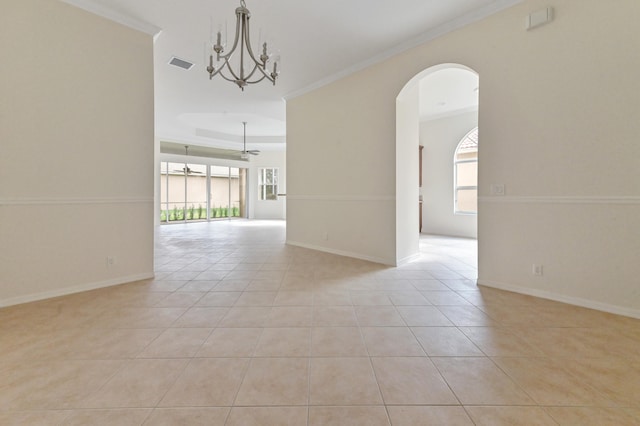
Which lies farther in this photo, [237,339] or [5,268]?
[5,268]

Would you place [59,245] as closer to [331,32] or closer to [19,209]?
[19,209]

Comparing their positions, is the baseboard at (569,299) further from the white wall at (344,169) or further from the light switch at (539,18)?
the light switch at (539,18)

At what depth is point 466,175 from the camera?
22.9ft

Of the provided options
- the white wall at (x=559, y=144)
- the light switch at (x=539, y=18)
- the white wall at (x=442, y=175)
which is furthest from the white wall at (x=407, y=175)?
the white wall at (x=442, y=175)

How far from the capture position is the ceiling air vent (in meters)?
4.34

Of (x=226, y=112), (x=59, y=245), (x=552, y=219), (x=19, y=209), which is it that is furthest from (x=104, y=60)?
(x=552, y=219)

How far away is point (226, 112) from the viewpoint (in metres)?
7.19

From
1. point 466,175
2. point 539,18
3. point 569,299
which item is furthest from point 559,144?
point 466,175

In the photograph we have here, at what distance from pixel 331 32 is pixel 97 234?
3.76m

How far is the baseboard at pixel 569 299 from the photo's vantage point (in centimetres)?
239

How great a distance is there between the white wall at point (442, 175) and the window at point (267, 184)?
257 inches

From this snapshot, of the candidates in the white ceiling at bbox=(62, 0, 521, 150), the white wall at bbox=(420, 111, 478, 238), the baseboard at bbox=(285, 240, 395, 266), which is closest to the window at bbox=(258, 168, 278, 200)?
the white ceiling at bbox=(62, 0, 521, 150)

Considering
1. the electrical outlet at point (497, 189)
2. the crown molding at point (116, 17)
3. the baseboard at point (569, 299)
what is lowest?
the baseboard at point (569, 299)

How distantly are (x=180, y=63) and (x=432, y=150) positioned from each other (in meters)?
6.16
